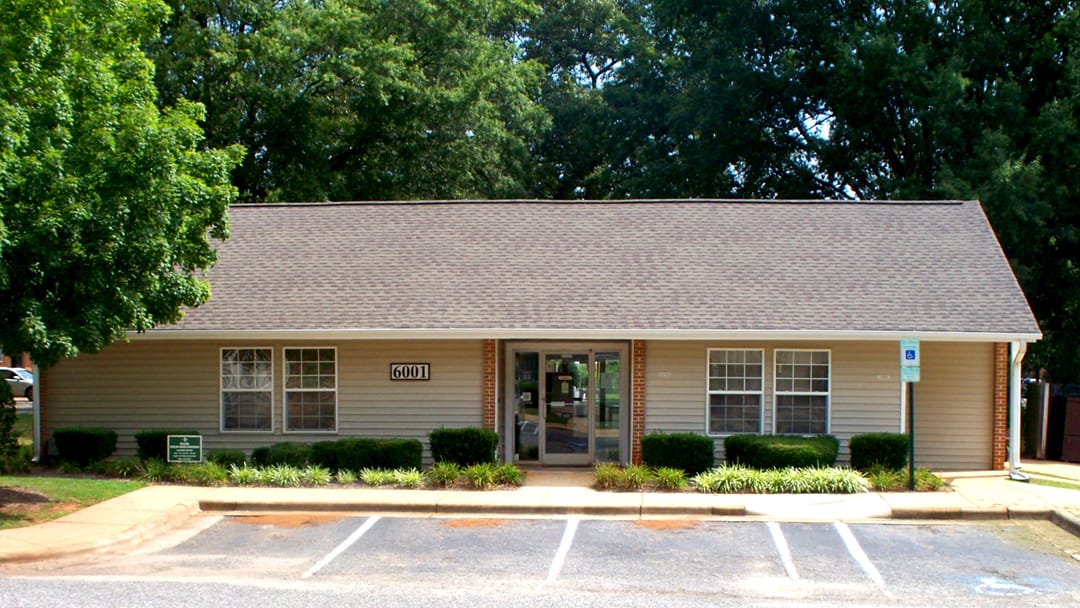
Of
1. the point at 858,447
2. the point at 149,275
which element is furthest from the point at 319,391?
the point at 858,447

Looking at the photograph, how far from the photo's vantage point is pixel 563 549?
1183cm

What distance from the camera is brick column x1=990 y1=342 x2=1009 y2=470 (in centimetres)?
1792

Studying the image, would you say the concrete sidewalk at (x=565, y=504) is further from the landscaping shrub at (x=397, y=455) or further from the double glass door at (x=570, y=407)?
the double glass door at (x=570, y=407)

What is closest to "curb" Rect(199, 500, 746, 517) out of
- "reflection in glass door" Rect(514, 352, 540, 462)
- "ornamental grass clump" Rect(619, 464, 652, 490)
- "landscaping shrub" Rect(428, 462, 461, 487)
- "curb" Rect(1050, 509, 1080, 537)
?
"ornamental grass clump" Rect(619, 464, 652, 490)

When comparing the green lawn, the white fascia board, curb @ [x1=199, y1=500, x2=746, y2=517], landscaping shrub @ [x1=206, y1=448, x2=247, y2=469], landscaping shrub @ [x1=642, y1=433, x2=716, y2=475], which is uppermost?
the white fascia board

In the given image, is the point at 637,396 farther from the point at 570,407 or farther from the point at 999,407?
the point at 999,407

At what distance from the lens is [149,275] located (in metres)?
14.0

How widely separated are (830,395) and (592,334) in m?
4.21

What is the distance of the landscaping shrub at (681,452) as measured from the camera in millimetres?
16578

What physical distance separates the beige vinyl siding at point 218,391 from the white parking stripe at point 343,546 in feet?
14.4

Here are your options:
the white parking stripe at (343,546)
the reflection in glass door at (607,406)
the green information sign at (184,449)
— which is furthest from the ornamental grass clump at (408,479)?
the reflection in glass door at (607,406)

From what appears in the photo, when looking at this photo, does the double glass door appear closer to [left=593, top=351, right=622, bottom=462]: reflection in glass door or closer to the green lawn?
[left=593, top=351, right=622, bottom=462]: reflection in glass door

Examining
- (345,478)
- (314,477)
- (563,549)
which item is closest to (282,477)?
(314,477)

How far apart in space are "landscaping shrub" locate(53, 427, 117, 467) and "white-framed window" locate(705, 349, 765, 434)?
10186 mm
